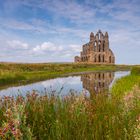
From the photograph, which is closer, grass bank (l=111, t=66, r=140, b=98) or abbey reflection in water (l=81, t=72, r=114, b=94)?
grass bank (l=111, t=66, r=140, b=98)

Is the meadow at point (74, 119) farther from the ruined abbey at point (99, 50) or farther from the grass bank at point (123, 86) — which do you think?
the ruined abbey at point (99, 50)

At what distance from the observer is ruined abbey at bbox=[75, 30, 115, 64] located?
11169 centimetres

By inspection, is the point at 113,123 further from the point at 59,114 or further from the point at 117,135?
the point at 59,114

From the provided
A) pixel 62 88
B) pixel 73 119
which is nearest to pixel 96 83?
pixel 62 88

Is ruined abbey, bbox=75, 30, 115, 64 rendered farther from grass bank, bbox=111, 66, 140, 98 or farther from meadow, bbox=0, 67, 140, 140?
meadow, bbox=0, 67, 140, 140

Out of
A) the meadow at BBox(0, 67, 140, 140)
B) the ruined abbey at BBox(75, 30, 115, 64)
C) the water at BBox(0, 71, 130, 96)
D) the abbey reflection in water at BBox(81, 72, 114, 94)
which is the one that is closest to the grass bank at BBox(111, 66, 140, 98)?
the water at BBox(0, 71, 130, 96)

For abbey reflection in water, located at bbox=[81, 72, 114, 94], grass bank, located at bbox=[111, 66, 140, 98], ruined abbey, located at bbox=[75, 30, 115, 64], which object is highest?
ruined abbey, located at bbox=[75, 30, 115, 64]

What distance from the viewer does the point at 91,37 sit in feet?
372

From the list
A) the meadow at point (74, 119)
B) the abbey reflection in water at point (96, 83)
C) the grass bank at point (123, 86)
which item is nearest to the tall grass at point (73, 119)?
the meadow at point (74, 119)

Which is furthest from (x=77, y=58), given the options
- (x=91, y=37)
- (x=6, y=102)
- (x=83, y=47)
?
(x=6, y=102)

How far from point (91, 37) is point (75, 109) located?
106796mm

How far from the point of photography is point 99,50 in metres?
114

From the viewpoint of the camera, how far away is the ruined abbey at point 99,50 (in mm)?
111688

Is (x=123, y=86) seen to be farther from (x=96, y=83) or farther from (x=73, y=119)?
(x=73, y=119)
